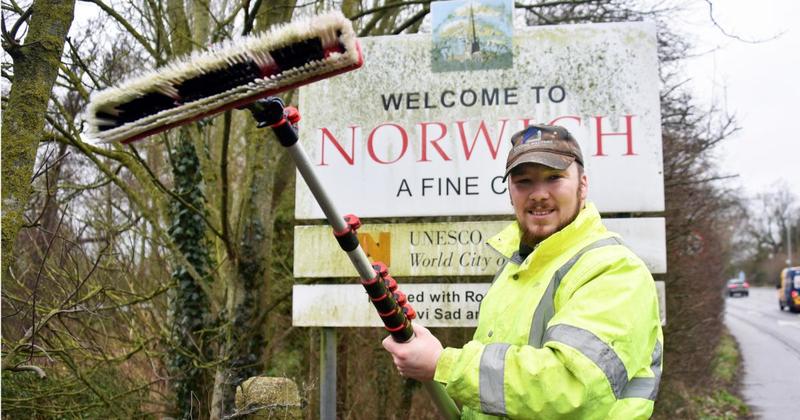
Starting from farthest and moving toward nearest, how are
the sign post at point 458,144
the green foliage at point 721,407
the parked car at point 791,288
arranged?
1. the parked car at point 791,288
2. the green foliage at point 721,407
3. the sign post at point 458,144

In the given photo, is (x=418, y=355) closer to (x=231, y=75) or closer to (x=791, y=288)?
(x=231, y=75)

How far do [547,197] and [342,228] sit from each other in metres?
0.64

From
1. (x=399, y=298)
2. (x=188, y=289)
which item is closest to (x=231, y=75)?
(x=399, y=298)

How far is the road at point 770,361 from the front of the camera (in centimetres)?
1296

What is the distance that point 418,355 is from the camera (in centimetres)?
201

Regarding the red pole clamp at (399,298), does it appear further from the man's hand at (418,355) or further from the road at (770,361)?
the road at (770,361)

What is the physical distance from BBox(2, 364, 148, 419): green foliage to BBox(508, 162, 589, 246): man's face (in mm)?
3848

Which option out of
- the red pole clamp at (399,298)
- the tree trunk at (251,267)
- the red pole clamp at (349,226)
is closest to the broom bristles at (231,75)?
the red pole clamp at (349,226)

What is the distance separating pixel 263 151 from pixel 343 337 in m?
3.16

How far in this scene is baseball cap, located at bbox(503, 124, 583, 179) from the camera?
2.11 metres

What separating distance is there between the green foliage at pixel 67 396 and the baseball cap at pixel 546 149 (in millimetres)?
3899

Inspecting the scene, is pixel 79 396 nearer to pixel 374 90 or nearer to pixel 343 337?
pixel 343 337

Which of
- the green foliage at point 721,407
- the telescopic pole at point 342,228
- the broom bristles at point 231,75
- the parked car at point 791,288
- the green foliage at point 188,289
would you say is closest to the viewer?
the broom bristles at point 231,75

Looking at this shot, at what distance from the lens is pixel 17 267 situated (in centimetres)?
531
